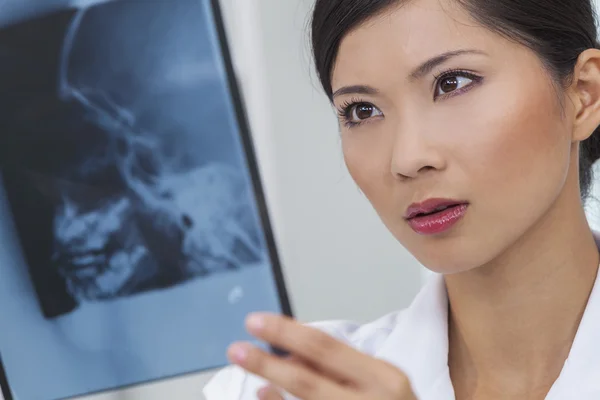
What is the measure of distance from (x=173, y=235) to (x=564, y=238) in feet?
1.31

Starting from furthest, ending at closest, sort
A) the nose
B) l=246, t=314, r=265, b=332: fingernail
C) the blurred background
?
1. the blurred background
2. the nose
3. l=246, t=314, r=265, b=332: fingernail

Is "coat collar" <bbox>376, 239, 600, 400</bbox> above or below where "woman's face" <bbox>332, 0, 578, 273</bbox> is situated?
below

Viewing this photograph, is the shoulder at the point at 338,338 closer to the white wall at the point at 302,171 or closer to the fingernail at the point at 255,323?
the white wall at the point at 302,171

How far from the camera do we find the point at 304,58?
1142 mm

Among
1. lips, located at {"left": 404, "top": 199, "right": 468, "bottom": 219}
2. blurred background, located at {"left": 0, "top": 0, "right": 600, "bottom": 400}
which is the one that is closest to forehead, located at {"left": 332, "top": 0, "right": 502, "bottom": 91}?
lips, located at {"left": 404, "top": 199, "right": 468, "bottom": 219}

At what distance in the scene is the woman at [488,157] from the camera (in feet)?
2.29

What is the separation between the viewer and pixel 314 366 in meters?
0.52

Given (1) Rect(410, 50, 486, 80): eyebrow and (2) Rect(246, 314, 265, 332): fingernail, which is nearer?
(2) Rect(246, 314, 265, 332): fingernail

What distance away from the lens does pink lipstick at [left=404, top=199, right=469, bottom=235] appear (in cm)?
70

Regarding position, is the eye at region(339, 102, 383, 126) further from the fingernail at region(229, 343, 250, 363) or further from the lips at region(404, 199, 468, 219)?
the fingernail at region(229, 343, 250, 363)

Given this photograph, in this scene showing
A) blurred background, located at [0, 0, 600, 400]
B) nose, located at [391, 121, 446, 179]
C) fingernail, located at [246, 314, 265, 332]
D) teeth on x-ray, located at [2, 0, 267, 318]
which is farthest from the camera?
blurred background, located at [0, 0, 600, 400]

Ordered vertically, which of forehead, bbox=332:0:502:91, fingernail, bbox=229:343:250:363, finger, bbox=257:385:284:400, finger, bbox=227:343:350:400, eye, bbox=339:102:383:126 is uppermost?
forehead, bbox=332:0:502:91

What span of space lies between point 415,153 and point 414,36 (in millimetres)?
107

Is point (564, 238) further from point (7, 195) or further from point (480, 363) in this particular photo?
point (7, 195)
